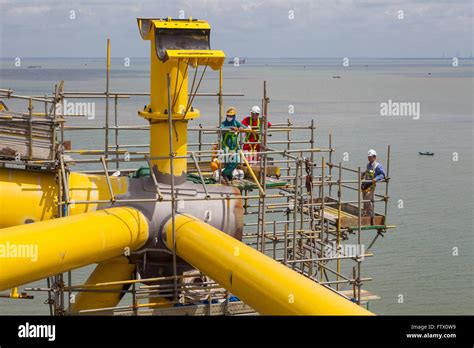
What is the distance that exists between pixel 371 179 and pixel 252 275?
37.6 feet

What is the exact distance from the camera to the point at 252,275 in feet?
47.5

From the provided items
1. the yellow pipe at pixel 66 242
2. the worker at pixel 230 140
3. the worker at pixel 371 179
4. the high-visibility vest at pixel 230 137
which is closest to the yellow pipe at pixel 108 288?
the yellow pipe at pixel 66 242

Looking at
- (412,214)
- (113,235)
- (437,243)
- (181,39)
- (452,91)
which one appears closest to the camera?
(113,235)

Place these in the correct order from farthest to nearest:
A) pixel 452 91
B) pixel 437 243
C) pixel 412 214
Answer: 1. pixel 452 91
2. pixel 412 214
3. pixel 437 243

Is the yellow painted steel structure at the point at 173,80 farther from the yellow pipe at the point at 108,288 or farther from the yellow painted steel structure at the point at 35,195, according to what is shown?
the yellow pipe at the point at 108,288

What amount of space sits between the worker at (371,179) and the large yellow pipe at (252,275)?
337 inches

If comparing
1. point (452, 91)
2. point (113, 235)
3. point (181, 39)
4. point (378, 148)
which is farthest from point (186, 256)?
point (452, 91)

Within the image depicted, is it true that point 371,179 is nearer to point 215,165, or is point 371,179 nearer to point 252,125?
point 252,125

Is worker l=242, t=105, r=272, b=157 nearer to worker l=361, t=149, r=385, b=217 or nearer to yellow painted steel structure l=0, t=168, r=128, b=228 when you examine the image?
worker l=361, t=149, r=385, b=217

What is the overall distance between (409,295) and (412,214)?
556 inches

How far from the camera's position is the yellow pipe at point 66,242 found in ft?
46.1

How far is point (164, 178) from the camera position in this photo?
19328mm

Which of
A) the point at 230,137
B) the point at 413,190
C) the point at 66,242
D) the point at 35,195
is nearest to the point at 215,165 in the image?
the point at 230,137
